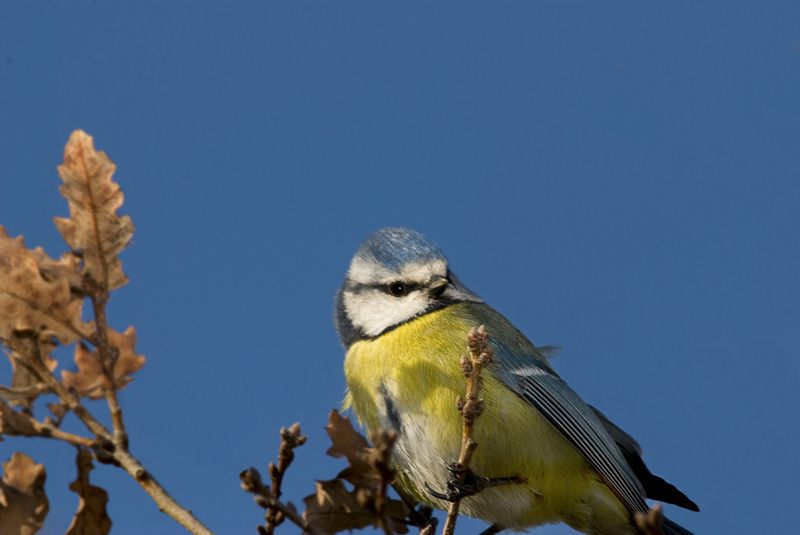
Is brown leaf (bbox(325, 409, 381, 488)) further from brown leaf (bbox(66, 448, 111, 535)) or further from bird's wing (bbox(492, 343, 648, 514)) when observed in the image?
bird's wing (bbox(492, 343, 648, 514))

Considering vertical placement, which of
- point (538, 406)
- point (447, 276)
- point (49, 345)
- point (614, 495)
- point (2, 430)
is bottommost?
point (2, 430)

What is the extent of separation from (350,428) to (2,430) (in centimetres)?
66

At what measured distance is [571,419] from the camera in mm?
2566

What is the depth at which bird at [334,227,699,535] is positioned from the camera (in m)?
2.29

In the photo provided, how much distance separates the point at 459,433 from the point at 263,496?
1.03 meters

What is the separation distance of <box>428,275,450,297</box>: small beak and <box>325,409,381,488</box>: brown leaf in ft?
3.90

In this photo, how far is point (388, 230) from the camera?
9.29 feet

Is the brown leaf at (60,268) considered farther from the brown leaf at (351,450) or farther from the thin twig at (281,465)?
the brown leaf at (351,450)

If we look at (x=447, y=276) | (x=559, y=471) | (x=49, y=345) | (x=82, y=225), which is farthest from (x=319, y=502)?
(x=447, y=276)

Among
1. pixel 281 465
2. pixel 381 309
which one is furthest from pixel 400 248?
pixel 281 465

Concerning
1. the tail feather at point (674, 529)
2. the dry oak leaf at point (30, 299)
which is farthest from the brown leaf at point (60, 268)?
the tail feather at point (674, 529)

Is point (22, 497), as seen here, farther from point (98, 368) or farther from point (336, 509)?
point (336, 509)

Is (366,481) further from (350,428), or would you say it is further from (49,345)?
(49,345)

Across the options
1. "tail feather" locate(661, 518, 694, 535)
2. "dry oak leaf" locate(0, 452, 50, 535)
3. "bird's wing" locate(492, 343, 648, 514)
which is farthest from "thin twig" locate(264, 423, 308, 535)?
"tail feather" locate(661, 518, 694, 535)
